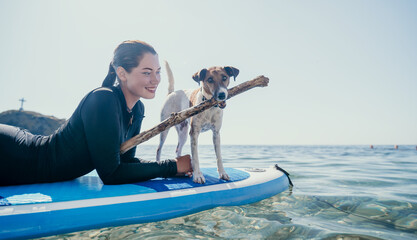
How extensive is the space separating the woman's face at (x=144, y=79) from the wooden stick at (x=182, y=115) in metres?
0.38

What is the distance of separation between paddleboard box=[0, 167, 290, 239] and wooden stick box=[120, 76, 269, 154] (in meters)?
0.53

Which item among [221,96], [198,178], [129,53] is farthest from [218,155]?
[129,53]

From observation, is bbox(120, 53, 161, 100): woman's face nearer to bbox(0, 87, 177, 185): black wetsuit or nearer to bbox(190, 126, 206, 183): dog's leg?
bbox(0, 87, 177, 185): black wetsuit

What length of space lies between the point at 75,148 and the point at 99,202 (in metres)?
0.60

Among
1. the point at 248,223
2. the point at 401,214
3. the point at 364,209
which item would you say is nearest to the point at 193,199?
the point at 248,223

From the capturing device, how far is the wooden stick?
8.64 feet

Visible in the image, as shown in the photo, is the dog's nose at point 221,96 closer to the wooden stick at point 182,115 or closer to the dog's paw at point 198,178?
the wooden stick at point 182,115

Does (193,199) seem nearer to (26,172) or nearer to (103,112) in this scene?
(103,112)

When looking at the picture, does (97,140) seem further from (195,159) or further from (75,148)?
(195,159)

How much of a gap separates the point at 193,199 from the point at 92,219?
1.09m

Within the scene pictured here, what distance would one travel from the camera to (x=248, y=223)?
2422 millimetres

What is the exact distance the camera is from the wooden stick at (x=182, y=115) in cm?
263

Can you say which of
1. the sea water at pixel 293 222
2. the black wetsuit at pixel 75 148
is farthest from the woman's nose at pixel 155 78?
the sea water at pixel 293 222

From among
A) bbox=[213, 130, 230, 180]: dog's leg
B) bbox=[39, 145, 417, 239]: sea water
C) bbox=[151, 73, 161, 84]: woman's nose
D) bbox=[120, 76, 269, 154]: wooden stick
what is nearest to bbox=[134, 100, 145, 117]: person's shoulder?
bbox=[120, 76, 269, 154]: wooden stick
